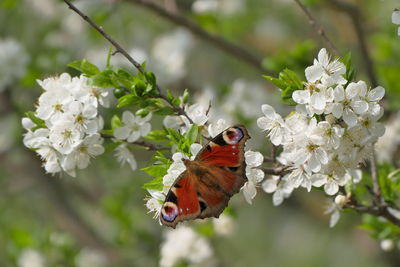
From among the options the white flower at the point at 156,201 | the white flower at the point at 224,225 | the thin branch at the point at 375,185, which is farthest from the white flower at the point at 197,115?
the white flower at the point at 224,225

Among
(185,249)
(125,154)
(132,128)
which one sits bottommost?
(185,249)

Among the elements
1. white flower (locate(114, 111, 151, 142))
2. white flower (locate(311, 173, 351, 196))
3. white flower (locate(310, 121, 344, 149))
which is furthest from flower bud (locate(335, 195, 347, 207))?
white flower (locate(114, 111, 151, 142))

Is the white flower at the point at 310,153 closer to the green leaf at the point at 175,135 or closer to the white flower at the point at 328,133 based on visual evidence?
the white flower at the point at 328,133

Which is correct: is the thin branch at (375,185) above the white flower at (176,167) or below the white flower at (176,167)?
below

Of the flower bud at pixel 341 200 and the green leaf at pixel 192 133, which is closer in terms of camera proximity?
the green leaf at pixel 192 133

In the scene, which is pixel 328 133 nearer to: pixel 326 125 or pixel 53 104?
pixel 326 125

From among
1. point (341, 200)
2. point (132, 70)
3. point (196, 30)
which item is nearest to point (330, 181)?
point (341, 200)

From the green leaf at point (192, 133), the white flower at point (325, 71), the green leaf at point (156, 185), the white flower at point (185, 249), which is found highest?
the white flower at point (325, 71)
